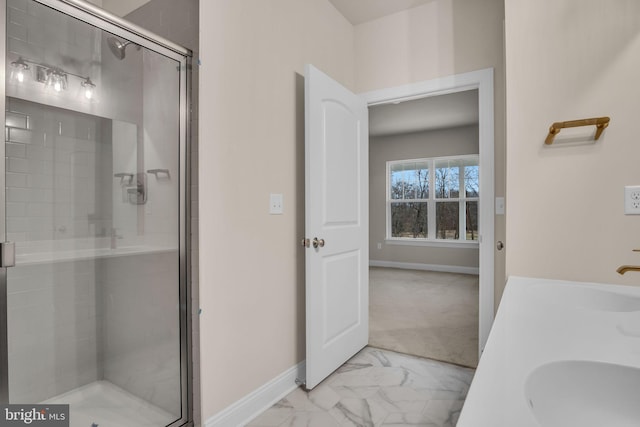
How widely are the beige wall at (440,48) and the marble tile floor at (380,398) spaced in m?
0.68

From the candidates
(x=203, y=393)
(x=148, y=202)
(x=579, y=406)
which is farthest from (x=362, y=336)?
(x=579, y=406)

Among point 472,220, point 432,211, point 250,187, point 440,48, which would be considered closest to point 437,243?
point 432,211

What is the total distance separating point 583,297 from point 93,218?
2.02 m

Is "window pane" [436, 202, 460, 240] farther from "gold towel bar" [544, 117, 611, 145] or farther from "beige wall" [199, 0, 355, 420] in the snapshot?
"gold towel bar" [544, 117, 611, 145]

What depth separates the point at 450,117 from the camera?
5.56 meters

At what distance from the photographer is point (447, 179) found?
257 inches

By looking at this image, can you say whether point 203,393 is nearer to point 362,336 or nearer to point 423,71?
point 362,336

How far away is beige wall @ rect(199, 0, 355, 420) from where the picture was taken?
1649 millimetres

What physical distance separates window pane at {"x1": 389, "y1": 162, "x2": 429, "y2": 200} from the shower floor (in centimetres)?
590

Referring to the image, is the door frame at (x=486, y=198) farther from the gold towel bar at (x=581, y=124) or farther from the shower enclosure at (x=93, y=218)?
the shower enclosure at (x=93, y=218)

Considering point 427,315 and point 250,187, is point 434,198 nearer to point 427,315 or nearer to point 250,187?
point 427,315

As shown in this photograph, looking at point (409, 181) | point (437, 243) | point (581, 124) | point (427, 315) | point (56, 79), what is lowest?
point (427, 315)

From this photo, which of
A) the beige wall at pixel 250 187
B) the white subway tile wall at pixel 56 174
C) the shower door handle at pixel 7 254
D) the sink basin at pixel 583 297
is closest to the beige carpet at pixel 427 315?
the beige wall at pixel 250 187

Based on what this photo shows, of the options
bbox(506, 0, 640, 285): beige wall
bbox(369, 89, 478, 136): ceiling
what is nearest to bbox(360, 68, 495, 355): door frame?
bbox(506, 0, 640, 285): beige wall
